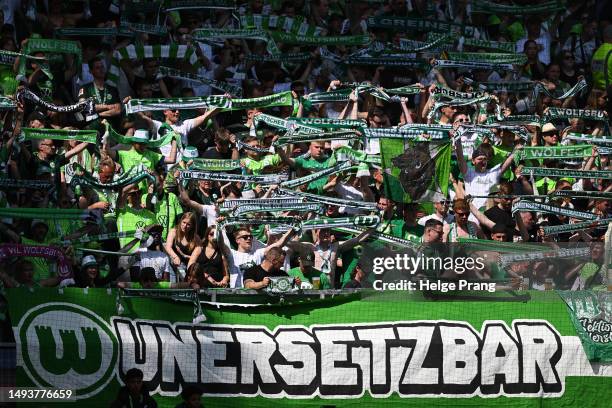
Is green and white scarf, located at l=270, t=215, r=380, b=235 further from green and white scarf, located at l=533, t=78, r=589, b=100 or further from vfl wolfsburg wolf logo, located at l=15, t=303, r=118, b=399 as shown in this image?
green and white scarf, located at l=533, t=78, r=589, b=100

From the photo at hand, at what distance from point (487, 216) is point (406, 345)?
9.39ft

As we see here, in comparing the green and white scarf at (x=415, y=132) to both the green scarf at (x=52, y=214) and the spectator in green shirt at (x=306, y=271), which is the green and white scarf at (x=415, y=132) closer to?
the spectator in green shirt at (x=306, y=271)

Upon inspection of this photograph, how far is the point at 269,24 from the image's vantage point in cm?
2203

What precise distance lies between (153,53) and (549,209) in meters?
6.22

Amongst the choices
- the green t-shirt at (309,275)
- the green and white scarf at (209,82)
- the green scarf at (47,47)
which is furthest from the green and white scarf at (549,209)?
the green scarf at (47,47)

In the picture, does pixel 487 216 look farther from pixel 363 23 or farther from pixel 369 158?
pixel 363 23

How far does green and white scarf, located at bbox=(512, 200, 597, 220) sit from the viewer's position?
18.8 m

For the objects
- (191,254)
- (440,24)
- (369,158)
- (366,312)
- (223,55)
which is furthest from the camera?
(440,24)

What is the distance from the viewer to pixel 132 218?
18453 mm

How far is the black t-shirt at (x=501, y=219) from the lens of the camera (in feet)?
61.6

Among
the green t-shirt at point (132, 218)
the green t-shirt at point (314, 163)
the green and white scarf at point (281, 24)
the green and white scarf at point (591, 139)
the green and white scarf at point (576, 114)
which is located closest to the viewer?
the green t-shirt at point (132, 218)

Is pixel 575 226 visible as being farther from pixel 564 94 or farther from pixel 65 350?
pixel 65 350

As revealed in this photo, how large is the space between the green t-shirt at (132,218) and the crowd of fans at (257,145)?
0.02m

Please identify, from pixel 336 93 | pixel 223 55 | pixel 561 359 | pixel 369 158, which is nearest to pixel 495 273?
pixel 561 359
